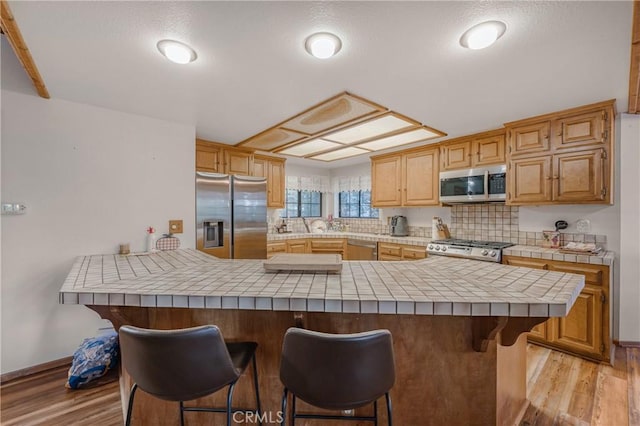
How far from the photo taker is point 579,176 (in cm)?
247

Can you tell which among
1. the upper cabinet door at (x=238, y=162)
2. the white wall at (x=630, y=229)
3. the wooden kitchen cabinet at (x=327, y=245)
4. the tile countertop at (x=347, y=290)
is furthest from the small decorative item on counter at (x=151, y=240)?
the white wall at (x=630, y=229)

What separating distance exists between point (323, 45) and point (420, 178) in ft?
8.89

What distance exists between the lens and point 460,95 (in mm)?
2148

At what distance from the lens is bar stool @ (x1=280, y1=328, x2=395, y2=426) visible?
0.92m

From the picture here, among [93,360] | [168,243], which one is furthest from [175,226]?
[93,360]

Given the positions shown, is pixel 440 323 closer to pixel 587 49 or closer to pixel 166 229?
pixel 587 49

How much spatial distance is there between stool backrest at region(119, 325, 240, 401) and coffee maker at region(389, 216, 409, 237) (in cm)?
356

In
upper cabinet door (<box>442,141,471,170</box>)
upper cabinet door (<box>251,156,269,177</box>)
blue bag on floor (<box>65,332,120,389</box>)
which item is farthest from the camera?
upper cabinet door (<box>251,156,269,177</box>)

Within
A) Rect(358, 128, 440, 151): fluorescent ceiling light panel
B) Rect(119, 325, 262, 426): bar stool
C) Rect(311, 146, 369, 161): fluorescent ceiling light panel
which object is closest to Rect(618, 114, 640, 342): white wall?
Rect(358, 128, 440, 151): fluorescent ceiling light panel

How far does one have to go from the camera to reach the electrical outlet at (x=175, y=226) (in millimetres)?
2811

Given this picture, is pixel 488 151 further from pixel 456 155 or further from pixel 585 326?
pixel 585 326

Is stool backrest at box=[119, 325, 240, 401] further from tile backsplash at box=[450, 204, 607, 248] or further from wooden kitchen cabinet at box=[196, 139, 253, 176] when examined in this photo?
tile backsplash at box=[450, 204, 607, 248]

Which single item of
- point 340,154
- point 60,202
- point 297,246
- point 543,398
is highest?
point 340,154

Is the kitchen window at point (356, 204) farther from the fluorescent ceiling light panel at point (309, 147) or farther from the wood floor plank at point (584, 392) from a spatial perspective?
the wood floor plank at point (584, 392)
